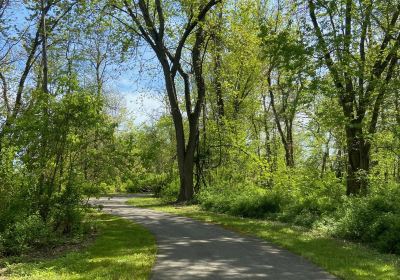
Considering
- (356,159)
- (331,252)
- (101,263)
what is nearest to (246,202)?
(356,159)

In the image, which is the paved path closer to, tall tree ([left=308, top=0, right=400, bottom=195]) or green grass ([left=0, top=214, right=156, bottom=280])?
green grass ([left=0, top=214, right=156, bottom=280])

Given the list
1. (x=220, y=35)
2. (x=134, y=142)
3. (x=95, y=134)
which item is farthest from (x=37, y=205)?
(x=220, y=35)

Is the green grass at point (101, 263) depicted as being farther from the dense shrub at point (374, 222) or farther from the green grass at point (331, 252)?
the dense shrub at point (374, 222)

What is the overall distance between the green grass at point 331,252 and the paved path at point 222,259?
0.39 meters

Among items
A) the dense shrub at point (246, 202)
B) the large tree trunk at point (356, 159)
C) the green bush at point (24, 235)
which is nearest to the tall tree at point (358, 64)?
the large tree trunk at point (356, 159)

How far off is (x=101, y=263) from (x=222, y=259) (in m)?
2.76

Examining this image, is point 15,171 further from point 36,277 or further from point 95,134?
point 36,277

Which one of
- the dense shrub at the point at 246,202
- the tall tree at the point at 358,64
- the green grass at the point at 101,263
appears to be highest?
the tall tree at the point at 358,64

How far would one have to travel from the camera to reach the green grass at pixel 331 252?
8.98m

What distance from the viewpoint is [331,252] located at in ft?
35.9

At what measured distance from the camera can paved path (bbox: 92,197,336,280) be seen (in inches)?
342

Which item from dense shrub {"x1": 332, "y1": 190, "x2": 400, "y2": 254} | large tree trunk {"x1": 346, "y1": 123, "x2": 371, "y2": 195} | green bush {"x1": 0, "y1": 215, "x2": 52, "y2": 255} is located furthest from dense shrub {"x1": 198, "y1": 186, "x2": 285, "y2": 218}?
green bush {"x1": 0, "y1": 215, "x2": 52, "y2": 255}

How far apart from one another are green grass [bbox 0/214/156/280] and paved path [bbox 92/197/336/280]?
1.20 ft

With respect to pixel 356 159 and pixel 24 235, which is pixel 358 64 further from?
pixel 24 235
